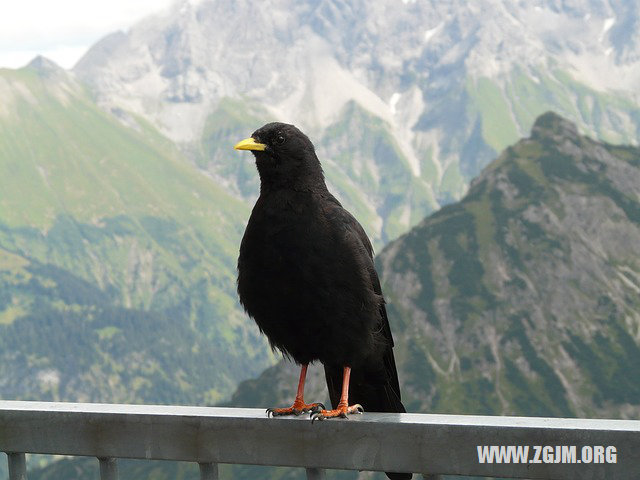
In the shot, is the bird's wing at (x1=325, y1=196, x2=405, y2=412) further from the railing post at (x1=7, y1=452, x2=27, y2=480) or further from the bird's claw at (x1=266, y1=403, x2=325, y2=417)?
the railing post at (x1=7, y1=452, x2=27, y2=480)

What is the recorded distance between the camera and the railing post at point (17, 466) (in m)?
5.62

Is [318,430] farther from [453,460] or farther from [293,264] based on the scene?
[293,264]

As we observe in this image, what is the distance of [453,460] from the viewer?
4.72 metres

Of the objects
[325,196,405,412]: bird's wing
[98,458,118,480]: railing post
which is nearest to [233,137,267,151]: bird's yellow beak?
[325,196,405,412]: bird's wing

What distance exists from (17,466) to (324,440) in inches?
82.7

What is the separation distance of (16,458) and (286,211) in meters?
3.06

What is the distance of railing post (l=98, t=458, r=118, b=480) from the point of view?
17.9 ft

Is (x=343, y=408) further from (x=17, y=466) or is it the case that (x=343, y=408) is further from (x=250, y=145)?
(x=250, y=145)

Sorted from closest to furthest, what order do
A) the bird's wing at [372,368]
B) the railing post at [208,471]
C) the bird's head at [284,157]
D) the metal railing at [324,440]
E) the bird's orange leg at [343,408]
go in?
the metal railing at [324,440] → the railing post at [208,471] → the bird's orange leg at [343,408] → the bird's wing at [372,368] → the bird's head at [284,157]

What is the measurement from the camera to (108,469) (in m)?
5.48

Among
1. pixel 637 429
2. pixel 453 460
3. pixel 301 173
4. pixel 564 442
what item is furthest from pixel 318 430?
pixel 301 173

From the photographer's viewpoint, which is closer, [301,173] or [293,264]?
[293,264]

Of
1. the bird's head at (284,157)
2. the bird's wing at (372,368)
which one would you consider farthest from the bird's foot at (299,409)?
the bird's head at (284,157)

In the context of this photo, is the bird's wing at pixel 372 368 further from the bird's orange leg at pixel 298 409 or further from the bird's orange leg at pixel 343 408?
the bird's orange leg at pixel 298 409
